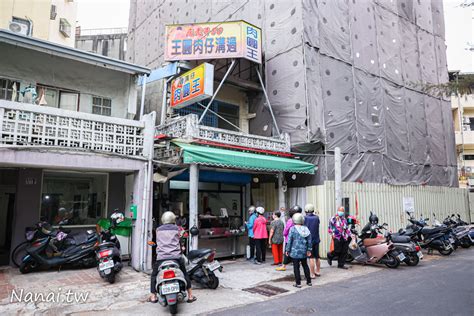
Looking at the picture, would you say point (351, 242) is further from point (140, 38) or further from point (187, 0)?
point (140, 38)

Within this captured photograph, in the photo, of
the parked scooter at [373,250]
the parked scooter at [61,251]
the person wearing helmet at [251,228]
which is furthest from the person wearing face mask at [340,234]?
the parked scooter at [61,251]

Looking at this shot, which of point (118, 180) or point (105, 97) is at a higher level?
point (105, 97)

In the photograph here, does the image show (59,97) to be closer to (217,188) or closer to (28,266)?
(28,266)

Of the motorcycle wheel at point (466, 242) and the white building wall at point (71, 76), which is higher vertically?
the white building wall at point (71, 76)

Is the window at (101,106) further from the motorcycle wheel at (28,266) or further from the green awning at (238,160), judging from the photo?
the motorcycle wheel at (28,266)

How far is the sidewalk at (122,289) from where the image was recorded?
5.86 m

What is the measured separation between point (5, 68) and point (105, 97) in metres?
2.88

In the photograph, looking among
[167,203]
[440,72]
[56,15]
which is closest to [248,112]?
[167,203]

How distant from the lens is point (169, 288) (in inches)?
213

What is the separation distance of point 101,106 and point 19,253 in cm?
513

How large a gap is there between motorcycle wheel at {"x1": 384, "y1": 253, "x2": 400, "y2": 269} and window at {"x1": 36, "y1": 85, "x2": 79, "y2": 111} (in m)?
10.6

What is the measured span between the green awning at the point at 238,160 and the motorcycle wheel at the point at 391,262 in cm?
356

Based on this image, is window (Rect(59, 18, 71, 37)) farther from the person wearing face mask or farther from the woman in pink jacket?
the person wearing face mask

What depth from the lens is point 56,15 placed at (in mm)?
22344
